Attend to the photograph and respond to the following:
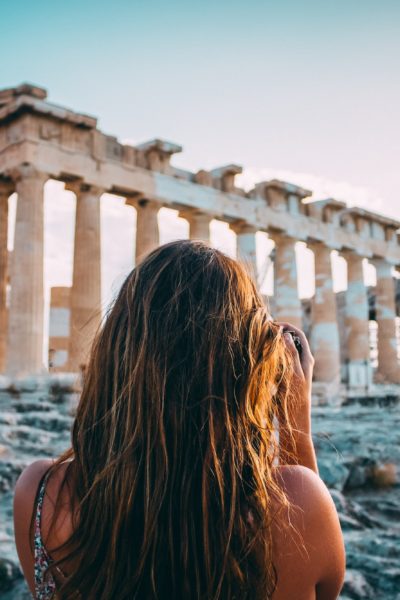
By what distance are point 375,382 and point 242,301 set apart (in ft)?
98.5

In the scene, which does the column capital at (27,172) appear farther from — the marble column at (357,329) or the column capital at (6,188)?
the marble column at (357,329)

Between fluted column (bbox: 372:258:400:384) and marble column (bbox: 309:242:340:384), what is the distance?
4.23 metres

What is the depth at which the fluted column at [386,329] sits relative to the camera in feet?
100

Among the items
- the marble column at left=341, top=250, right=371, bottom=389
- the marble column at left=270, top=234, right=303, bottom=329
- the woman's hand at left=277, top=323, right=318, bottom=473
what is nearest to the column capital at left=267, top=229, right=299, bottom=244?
the marble column at left=270, top=234, right=303, bottom=329

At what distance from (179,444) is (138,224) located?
20.3m

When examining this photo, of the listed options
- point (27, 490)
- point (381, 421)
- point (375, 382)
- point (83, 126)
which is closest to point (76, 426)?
point (27, 490)

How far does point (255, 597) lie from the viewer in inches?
66.5

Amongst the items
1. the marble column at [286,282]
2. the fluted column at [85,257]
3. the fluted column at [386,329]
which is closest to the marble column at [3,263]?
the fluted column at [85,257]

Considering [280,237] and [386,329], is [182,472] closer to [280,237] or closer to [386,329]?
[280,237]

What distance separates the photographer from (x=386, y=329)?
101 ft

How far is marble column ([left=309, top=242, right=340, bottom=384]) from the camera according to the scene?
26.9 metres

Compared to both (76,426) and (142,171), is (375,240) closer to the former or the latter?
(142,171)

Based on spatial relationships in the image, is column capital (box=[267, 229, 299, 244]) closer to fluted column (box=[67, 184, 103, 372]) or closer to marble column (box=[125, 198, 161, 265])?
marble column (box=[125, 198, 161, 265])

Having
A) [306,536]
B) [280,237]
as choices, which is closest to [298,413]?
[306,536]
